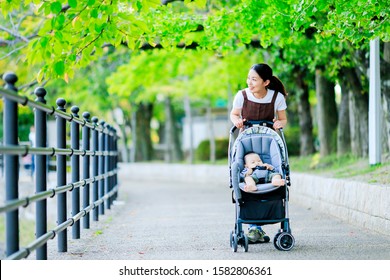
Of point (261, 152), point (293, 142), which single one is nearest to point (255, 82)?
point (261, 152)

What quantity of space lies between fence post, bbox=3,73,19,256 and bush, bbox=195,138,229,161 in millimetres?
27972

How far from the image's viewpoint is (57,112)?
7402mm

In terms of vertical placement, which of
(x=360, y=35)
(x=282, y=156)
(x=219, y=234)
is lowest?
(x=219, y=234)

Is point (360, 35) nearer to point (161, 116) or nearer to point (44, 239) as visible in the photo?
point (44, 239)

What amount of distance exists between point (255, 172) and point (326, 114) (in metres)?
12.5

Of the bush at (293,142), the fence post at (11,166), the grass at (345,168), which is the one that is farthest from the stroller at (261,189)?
the bush at (293,142)

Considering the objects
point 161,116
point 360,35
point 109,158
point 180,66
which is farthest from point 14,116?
point 161,116

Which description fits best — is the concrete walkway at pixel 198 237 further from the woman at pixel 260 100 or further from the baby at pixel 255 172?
the woman at pixel 260 100

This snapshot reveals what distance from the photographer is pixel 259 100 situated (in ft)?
26.0

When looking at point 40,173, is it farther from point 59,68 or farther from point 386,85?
point 386,85

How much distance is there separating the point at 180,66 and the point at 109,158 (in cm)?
1282

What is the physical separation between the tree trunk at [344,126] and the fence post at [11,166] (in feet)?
42.6

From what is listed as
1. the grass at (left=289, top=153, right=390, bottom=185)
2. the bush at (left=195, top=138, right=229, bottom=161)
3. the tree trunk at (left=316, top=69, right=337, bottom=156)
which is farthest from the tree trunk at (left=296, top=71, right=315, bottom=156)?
the bush at (left=195, top=138, right=229, bottom=161)

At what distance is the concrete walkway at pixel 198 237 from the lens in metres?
7.61
